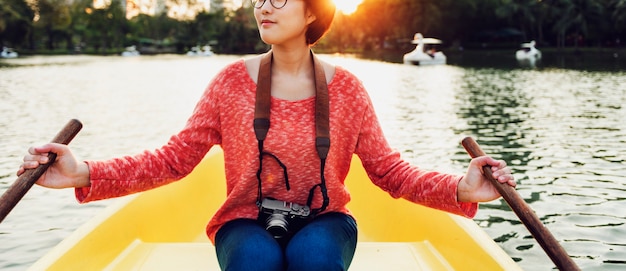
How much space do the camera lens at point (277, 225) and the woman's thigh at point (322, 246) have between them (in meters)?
0.06

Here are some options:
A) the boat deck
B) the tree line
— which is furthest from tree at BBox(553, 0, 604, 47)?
the boat deck

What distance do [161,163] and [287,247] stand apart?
452 millimetres

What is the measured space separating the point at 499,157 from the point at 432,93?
7.92 m

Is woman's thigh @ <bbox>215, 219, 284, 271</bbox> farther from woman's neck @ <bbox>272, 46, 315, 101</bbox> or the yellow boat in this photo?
the yellow boat

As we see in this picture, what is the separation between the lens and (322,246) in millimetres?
1590

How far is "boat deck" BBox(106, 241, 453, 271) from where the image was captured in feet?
8.43

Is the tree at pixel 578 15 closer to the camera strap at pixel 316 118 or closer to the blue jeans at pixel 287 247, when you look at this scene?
the camera strap at pixel 316 118

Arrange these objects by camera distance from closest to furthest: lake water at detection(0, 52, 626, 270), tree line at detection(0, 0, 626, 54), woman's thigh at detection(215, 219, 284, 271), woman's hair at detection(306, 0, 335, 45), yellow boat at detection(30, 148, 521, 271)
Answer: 1. woman's thigh at detection(215, 219, 284, 271)
2. woman's hair at detection(306, 0, 335, 45)
3. yellow boat at detection(30, 148, 521, 271)
4. lake water at detection(0, 52, 626, 270)
5. tree line at detection(0, 0, 626, 54)

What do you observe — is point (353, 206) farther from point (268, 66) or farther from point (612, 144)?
point (612, 144)

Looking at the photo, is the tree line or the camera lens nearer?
the camera lens

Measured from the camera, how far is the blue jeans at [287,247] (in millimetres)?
1550

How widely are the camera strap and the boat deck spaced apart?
0.92m

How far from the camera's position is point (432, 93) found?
14984mm

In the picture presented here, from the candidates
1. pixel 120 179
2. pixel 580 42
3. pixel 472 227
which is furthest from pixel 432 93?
pixel 580 42
